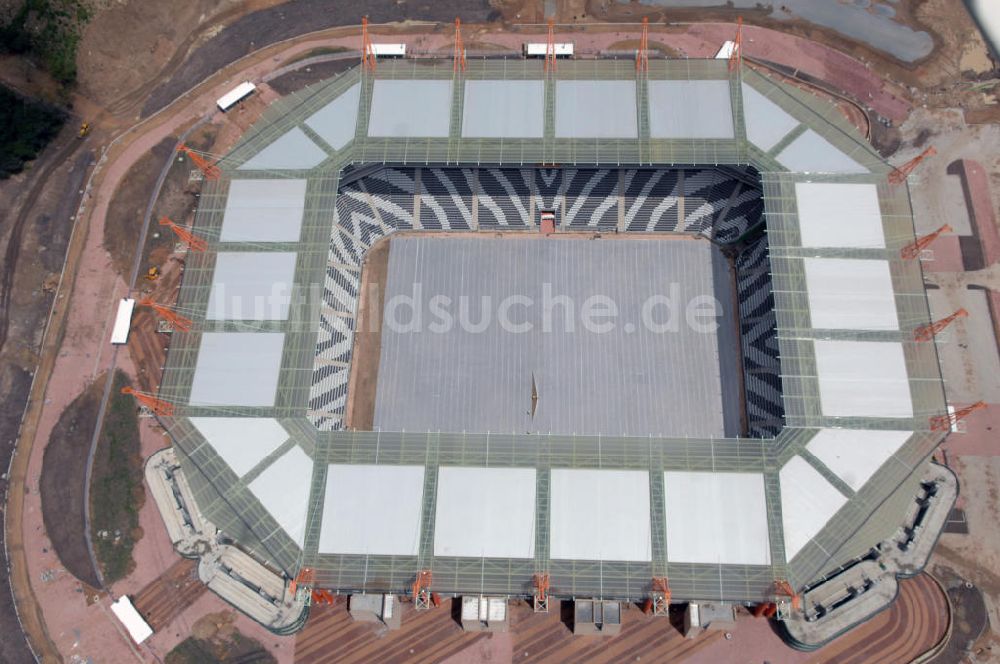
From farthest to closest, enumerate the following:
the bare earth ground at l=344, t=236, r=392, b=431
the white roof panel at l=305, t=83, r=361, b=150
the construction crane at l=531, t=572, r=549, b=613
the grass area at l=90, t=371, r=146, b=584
Result: the bare earth ground at l=344, t=236, r=392, b=431
the white roof panel at l=305, t=83, r=361, b=150
the grass area at l=90, t=371, r=146, b=584
the construction crane at l=531, t=572, r=549, b=613

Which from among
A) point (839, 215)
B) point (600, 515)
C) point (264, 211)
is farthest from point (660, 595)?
point (264, 211)

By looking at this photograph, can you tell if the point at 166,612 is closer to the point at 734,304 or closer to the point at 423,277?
the point at 423,277

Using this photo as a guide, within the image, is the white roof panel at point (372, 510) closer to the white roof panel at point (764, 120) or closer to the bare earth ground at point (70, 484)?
the bare earth ground at point (70, 484)

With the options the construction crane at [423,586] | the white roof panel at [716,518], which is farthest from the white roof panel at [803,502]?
the construction crane at [423,586]

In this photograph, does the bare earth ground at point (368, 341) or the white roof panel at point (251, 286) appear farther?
the bare earth ground at point (368, 341)

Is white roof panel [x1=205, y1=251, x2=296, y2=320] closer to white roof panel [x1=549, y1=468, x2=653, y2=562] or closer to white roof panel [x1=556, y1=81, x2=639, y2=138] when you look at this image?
white roof panel [x1=549, y1=468, x2=653, y2=562]

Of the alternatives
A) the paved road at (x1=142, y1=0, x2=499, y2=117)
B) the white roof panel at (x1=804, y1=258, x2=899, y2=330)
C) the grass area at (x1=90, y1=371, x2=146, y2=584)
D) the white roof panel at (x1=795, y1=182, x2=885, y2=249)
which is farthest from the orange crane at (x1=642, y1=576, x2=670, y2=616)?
the paved road at (x1=142, y1=0, x2=499, y2=117)

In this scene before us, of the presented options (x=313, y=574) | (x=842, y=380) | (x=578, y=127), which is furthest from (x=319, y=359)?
(x=842, y=380)
